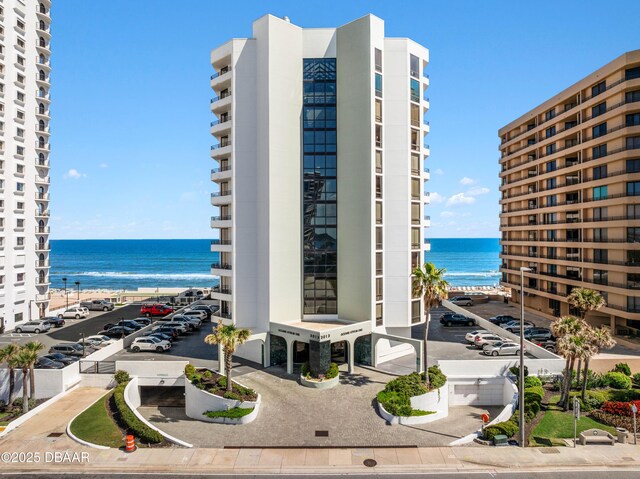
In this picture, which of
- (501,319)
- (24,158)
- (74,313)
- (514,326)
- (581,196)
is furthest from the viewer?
(74,313)

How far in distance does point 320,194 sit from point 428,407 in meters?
22.6

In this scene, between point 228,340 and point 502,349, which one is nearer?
point 228,340

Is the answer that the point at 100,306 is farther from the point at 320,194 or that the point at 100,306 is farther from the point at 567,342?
the point at 567,342

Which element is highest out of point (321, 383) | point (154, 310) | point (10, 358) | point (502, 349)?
point (10, 358)

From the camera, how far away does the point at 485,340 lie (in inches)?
1791

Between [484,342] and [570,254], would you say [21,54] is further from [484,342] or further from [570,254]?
[570,254]

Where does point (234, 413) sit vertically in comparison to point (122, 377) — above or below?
below

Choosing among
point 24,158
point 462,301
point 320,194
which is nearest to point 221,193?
point 320,194

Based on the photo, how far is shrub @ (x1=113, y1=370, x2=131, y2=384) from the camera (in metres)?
37.2

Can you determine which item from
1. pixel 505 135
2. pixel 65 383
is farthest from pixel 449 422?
pixel 505 135

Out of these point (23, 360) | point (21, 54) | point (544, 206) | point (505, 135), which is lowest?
point (23, 360)

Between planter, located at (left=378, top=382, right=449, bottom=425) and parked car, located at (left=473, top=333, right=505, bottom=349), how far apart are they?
1298 centimetres

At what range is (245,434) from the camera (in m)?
28.8

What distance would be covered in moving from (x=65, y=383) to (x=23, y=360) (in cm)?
435
